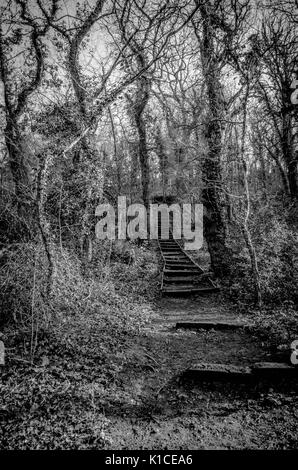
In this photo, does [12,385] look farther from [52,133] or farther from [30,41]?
[30,41]

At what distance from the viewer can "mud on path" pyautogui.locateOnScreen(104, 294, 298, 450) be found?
3.02 meters

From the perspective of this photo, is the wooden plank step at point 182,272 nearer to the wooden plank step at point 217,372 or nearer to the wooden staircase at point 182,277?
the wooden staircase at point 182,277

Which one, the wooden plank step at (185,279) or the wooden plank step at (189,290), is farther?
the wooden plank step at (185,279)

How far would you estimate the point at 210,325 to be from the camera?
233 inches

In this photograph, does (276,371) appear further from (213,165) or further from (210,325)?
(213,165)

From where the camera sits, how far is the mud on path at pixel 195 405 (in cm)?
302

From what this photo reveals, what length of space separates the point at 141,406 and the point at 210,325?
9.12 ft

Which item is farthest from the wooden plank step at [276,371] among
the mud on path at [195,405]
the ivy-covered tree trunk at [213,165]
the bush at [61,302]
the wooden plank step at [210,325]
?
the ivy-covered tree trunk at [213,165]

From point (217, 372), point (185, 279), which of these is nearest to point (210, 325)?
point (217, 372)

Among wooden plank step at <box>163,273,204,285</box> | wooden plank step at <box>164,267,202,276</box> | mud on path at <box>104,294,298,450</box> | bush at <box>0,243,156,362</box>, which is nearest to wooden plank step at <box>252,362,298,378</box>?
mud on path at <box>104,294,298,450</box>

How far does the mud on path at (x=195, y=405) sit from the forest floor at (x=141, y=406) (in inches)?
0.4

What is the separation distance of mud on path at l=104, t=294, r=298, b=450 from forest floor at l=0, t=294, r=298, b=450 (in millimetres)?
11

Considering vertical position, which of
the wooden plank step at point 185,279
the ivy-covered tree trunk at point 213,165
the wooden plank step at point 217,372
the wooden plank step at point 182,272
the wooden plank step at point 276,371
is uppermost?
the ivy-covered tree trunk at point 213,165
